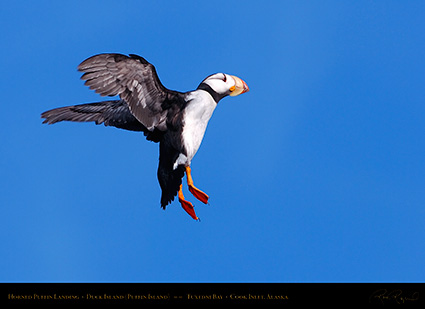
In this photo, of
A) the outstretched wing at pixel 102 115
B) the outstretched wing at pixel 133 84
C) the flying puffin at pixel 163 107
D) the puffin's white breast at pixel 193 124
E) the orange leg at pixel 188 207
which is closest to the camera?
the outstretched wing at pixel 133 84

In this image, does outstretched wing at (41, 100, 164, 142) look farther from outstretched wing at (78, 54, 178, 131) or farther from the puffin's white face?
the puffin's white face

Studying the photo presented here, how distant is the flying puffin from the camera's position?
37.8ft

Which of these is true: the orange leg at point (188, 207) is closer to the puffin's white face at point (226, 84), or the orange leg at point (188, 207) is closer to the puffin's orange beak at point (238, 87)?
the puffin's white face at point (226, 84)

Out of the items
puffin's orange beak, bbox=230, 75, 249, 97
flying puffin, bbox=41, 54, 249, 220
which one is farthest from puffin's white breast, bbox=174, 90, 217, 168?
puffin's orange beak, bbox=230, 75, 249, 97

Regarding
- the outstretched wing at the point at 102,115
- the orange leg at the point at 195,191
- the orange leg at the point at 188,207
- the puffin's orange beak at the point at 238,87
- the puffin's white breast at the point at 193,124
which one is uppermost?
the puffin's orange beak at the point at 238,87

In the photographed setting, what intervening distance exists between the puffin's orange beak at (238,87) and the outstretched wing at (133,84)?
4.12ft

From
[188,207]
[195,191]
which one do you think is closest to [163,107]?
[195,191]

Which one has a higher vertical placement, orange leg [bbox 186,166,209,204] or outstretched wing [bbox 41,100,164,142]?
outstretched wing [bbox 41,100,164,142]

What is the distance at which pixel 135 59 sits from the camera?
11617 mm

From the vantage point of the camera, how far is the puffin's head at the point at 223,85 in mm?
12758

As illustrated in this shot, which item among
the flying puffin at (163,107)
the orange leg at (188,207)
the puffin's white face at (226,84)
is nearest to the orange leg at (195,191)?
the flying puffin at (163,107)

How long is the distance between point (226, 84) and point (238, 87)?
0.98ft
